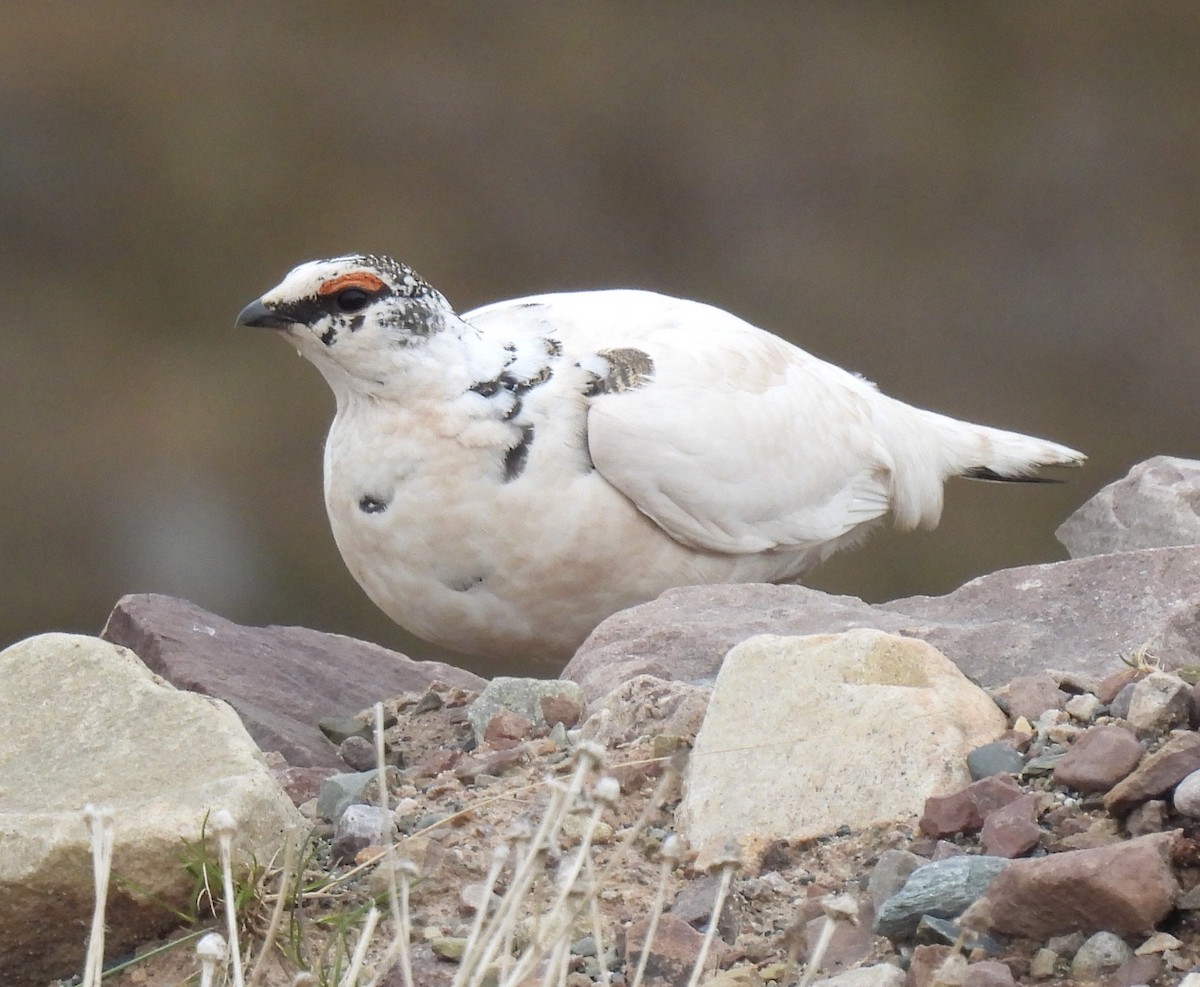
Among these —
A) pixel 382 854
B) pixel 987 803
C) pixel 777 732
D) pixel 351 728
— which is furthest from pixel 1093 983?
pixel 351 728

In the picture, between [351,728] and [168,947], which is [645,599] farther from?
[168,947]

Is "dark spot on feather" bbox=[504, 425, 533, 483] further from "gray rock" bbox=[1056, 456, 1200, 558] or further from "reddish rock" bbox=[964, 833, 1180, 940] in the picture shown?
"reddish rock" bbox=[964, 833, 1180, 940]

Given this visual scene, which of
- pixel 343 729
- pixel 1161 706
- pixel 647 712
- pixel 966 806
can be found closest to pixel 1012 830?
pixel 966 806

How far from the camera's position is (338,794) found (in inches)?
137

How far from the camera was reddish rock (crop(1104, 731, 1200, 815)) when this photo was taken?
278 centimetres

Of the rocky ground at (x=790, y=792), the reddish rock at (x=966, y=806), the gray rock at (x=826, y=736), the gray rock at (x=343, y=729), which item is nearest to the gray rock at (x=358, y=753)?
the rocky ground at (x=790, y=792)

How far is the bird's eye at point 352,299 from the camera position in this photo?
4961mm

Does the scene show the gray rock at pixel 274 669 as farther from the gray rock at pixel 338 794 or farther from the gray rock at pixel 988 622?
the gray rock at pixel 988 622

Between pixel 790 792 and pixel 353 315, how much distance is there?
2.23m

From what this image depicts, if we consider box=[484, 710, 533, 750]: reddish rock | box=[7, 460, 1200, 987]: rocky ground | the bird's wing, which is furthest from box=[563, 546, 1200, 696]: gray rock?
the bird's wing

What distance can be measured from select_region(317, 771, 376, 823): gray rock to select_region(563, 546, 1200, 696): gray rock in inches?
21.7

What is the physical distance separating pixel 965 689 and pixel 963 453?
2.86m

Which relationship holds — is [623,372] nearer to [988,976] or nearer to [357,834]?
[357,834]

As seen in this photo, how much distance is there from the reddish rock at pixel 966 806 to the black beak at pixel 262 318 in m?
2.46
